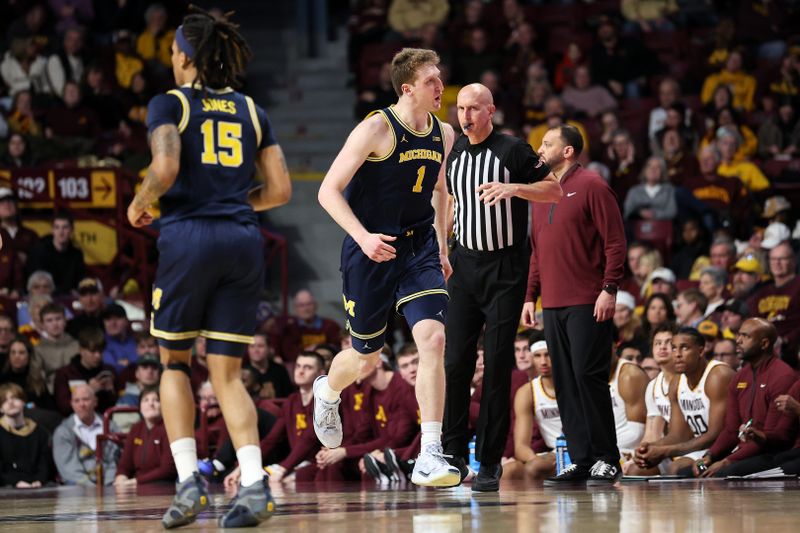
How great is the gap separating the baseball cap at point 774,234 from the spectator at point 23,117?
9344mm

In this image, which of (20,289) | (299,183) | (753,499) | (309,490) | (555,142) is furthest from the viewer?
(299,183)

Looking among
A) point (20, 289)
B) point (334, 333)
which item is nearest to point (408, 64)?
point (334, 333)

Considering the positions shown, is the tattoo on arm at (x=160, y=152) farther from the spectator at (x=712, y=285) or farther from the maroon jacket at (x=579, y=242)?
the spectator at (x=712, y=285)

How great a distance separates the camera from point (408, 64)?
23.1 ft

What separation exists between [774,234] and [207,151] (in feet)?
29.3

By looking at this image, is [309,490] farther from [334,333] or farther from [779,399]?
[334,333]

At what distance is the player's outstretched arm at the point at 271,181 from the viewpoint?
19.6 ft

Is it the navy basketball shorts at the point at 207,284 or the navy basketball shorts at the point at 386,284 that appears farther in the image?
the navy basketball shorts at the point at 386,284

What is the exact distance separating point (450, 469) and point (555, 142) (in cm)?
255

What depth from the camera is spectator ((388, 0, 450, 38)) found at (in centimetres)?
1906

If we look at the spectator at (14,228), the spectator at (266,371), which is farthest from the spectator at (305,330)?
the spectator at (14,228)

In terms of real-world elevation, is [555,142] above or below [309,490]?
above

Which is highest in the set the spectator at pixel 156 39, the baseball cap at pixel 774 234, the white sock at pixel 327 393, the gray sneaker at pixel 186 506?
the spectator at pixel 156 39

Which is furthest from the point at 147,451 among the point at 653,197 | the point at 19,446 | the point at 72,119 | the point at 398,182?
the point at 72,119
